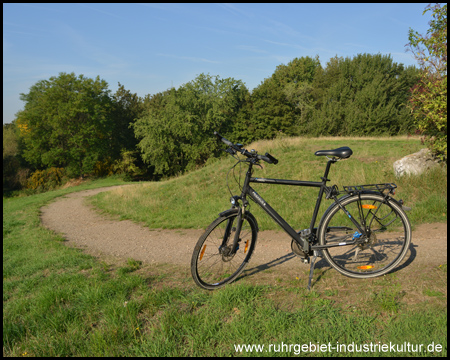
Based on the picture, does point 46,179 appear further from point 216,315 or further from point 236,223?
point 216,315

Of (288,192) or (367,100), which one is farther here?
(367,100)

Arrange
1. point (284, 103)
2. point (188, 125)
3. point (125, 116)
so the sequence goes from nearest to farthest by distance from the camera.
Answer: point (188, 125) → point (284, 103) → point (125, 116)

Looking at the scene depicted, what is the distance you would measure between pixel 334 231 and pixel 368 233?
0.41 m

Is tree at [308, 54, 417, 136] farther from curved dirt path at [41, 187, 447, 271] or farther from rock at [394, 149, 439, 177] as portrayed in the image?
curved dirt path at [41, 187, 447, 271]

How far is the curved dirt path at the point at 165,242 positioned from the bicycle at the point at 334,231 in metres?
0.56

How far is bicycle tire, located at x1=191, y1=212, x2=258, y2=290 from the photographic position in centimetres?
372

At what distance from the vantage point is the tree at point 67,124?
4097 cm

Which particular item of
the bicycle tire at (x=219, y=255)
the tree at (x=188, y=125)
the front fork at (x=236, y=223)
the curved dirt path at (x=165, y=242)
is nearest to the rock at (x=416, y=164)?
the curved dirt path at (x=165, y=242)

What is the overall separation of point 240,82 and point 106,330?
171ft

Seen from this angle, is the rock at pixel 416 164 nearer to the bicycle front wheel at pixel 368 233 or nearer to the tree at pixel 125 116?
the bicycle front wheel at pixel 368 233

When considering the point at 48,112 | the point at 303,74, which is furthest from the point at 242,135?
the point at 48,112

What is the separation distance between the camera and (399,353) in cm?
243

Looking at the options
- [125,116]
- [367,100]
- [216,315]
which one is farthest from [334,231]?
[125,116]

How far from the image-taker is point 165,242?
7.43 metres
